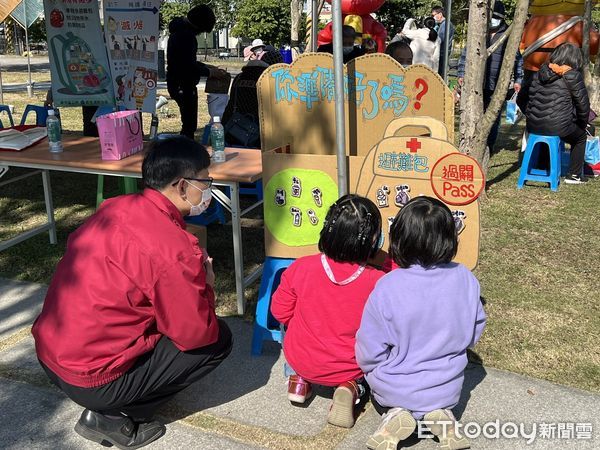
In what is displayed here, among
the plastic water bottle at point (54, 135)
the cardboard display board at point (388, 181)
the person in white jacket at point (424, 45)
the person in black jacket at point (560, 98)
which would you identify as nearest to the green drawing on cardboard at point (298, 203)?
the cardboard display board at point (388, 181)

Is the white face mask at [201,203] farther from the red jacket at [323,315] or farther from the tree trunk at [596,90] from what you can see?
the tree trunk at [596,90]

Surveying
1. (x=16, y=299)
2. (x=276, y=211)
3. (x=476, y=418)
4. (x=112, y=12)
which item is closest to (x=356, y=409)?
(x=476, y=418)

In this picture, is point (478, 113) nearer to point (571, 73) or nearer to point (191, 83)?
point (571, 73)

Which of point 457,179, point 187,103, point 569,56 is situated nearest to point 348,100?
point 457,179

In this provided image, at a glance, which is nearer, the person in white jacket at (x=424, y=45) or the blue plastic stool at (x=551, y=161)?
the blue plastic stool at (x=551, y=161)

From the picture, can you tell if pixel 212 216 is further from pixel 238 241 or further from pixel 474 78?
pixel 474 78

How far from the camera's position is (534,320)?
348 centimetres

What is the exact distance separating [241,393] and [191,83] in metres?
4.66

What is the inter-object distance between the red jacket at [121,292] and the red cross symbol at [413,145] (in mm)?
1039

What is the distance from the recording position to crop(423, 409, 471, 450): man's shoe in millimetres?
2277

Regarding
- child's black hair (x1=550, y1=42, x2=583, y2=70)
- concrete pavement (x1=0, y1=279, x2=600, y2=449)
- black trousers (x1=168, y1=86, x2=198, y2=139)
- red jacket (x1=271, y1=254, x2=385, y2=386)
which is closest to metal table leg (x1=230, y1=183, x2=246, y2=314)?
concrete pavement (x1=0, y1=279, x2=600, y2=449)

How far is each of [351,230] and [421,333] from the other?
453 millimetres

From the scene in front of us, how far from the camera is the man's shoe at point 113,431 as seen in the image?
237 cm

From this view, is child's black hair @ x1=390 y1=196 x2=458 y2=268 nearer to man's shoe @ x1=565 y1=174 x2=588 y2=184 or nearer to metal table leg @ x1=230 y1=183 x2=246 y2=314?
metal table leg @ x1=230 y1=183 x2=246 y2=314
